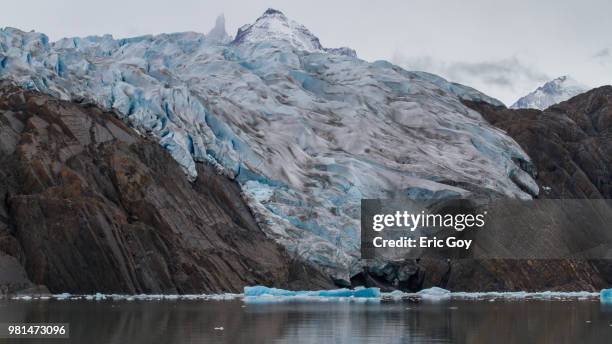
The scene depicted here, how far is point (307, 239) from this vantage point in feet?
286

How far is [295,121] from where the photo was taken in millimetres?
115688

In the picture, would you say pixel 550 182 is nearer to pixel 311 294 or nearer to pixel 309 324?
pixel 311 294

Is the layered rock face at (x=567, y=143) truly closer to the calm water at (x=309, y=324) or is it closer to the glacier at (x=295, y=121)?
the glacier at (x=295, y=121)

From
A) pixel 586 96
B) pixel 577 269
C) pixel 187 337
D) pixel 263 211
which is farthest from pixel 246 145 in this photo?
pixel 586 96

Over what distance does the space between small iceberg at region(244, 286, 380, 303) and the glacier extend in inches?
348

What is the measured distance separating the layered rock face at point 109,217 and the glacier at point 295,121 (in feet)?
11.4

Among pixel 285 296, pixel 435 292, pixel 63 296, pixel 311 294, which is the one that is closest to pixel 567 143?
pixel 435 292

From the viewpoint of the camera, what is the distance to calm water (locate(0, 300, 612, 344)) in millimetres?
33562

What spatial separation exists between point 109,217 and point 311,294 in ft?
54.4

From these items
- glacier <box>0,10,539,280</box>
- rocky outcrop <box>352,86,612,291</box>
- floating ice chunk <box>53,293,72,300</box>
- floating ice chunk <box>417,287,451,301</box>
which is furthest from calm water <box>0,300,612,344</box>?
rocky outcrop <box>352,86,612,291</box>

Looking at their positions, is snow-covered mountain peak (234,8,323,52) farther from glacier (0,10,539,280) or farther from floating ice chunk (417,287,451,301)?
floating ice chunk (417,287,451,301)

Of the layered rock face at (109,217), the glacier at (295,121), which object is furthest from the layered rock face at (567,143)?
the layered rock face at (109,217)

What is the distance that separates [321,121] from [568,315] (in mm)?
72546

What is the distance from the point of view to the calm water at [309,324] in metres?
33.6
